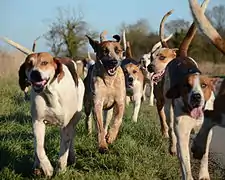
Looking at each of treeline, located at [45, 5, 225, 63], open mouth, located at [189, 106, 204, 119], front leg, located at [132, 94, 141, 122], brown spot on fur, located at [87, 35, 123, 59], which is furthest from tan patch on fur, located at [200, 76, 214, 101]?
treeline, located at [45, 5, 225, 63]

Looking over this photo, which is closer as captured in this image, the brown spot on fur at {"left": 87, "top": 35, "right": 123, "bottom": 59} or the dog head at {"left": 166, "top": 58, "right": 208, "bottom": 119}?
the dog head at {"left": 166, "top": 58, "right": 208, "bottom": 119}

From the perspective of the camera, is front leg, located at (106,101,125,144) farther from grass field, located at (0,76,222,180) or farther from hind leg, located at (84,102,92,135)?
hind leg, located at (84,102,92,135)

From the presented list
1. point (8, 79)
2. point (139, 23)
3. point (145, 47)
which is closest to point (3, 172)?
point (8, 79)

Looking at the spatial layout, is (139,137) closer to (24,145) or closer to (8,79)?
(24,145)

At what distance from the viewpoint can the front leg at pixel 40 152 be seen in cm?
577

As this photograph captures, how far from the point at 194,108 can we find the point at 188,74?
48 cm

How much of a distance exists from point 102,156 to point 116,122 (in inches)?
38.2

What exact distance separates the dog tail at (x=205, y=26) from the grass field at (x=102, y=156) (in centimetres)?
195

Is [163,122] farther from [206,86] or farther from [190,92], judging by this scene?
[190,92]

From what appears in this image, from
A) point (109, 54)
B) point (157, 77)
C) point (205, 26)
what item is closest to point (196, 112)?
point (205, 26)

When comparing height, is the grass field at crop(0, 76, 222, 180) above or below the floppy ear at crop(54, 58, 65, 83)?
below

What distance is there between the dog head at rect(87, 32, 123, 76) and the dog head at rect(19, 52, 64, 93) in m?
1.45

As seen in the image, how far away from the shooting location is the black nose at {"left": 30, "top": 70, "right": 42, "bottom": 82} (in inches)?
228

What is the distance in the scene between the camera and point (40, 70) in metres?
5.82
